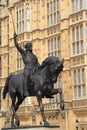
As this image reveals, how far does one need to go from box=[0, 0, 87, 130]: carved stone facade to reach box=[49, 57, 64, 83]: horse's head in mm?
17305

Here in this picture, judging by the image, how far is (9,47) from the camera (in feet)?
143

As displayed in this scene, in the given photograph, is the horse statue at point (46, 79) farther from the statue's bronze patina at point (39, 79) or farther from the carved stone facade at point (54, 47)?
the carved stone facade at point (54, 47)

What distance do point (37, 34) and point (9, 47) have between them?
5337 millimetres

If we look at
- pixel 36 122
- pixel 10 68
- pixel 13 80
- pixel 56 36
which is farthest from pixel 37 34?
pixel 13 80

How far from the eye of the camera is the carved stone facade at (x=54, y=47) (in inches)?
1298

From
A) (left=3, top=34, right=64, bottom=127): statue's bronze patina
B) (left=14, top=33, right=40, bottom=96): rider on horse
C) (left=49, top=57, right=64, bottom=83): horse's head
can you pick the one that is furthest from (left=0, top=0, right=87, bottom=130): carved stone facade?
(left=49, top=57, right=64, bottom=83): horse's head

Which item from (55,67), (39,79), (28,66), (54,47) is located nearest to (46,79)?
(39,79)

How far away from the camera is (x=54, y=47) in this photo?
37.2 meters

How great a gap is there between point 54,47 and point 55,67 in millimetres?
22623

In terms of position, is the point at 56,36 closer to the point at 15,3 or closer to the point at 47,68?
the point at 15,3

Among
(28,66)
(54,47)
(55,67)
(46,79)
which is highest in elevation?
(54,47)

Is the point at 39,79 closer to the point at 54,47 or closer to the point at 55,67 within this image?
the point at 55,67

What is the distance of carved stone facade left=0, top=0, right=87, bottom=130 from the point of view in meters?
33.0

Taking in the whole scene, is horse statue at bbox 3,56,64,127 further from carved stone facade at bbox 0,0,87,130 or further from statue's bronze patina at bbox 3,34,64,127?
carved stone facade at bbox 0,0,87,130
